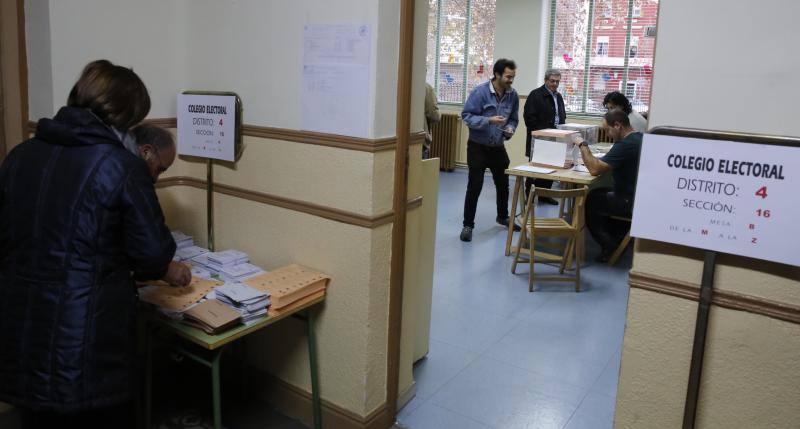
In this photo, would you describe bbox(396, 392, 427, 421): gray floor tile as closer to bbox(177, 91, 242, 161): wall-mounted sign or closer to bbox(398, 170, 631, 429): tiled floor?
bbox(398, 170, 631, 429): tiled floor

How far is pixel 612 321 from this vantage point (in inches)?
148

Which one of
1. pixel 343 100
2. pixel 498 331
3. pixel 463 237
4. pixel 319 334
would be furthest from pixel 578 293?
pixel 343 100

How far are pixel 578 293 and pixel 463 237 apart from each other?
1345 mm

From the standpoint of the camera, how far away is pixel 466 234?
5.36 m

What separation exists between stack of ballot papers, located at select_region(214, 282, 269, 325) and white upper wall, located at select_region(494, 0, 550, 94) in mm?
6628

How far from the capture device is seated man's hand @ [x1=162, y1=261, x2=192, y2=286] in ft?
6.58

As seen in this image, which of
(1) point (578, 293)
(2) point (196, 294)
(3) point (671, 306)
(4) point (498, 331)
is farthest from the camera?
(1) point (578, 293)

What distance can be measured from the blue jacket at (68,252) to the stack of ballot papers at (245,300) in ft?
1.53

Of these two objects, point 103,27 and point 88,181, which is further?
point 103,27

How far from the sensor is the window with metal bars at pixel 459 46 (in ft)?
28.8

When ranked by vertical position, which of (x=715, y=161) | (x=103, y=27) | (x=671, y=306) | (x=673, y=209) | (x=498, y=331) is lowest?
(x=498, y=331)

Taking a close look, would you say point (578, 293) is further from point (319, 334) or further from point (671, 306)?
point (671, 306)

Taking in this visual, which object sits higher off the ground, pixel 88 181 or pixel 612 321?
pixel 88 181

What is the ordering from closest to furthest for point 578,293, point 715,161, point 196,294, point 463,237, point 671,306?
1. point 715,161
2. point 671,306
3. point 196,294
4. point 578,293
5. point 463,237
